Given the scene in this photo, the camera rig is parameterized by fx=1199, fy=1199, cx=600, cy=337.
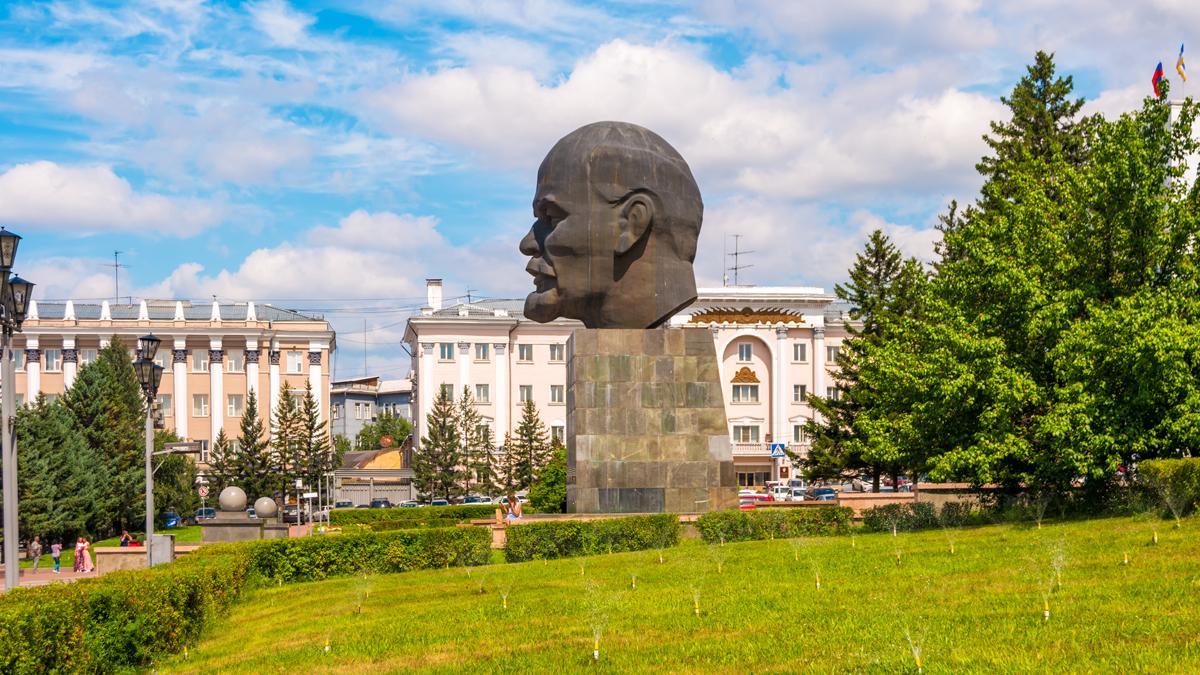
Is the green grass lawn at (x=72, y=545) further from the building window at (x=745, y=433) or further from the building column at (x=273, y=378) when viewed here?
the building window at (x=745, y=433)

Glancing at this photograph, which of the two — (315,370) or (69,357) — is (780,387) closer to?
(315,370)

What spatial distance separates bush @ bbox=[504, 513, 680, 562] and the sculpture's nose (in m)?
6.26

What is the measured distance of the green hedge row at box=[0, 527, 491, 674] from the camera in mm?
10391

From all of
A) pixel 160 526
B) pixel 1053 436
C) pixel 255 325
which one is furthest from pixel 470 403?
pixel 1053 436

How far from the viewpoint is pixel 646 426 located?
2448 centimetres

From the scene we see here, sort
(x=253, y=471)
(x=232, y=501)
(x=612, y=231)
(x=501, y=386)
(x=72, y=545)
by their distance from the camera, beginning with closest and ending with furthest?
(x=612, y=231)
(x=232, y=501)
(x=72, y=545)
(x=253, y=471)
(x=501, y=386)

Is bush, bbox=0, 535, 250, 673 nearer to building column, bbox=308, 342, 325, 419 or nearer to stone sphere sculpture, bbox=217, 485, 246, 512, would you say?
stone sphere sculpture, bbox=217, 485, 246, 512

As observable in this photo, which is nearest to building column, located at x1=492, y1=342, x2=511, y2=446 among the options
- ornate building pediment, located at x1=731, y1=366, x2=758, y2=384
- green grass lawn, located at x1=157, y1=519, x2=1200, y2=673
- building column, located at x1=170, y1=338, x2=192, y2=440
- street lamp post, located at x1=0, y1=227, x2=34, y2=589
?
ornate building pediment, located at x1=731, y1=366, x2=758, y2=384

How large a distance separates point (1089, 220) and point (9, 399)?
59.3 ft

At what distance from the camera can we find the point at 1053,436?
825 inches

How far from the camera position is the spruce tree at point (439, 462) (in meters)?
61.8

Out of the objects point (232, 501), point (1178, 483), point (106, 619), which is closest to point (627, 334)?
point (232, 501)

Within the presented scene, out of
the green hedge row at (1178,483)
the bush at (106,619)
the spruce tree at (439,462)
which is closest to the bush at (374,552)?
the bush at (106,619)

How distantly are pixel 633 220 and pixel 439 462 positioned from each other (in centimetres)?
3953
